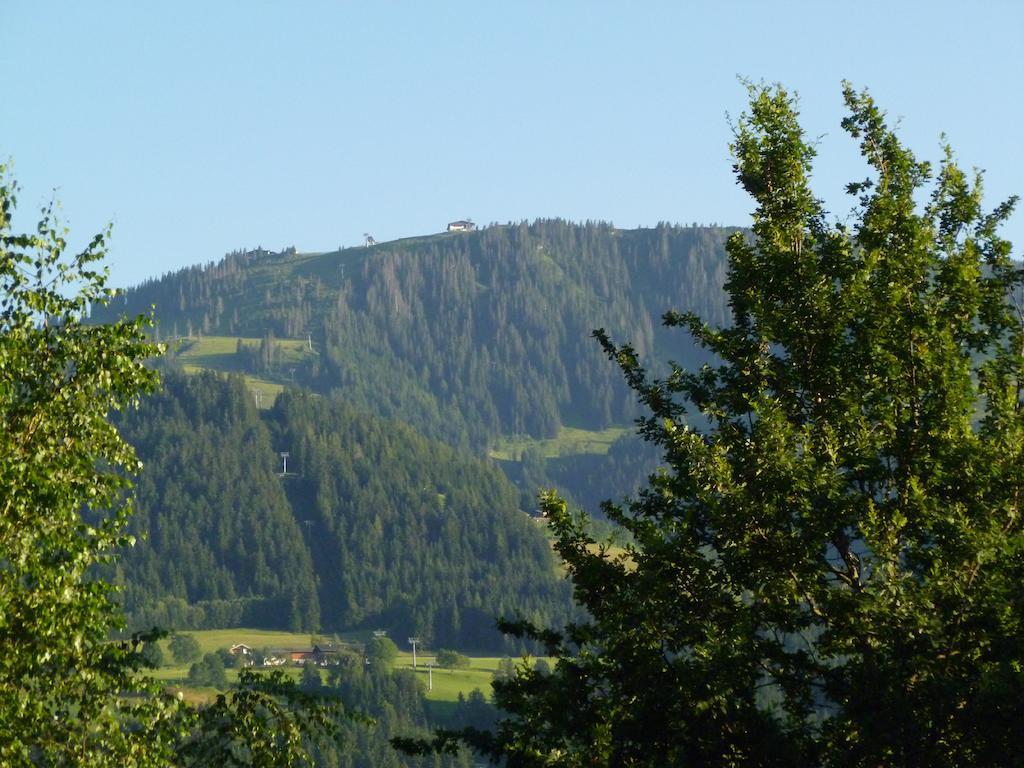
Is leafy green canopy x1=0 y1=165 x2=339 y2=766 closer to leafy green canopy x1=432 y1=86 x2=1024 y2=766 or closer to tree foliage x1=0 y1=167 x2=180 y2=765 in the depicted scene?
tree foliage x1=0 y1=167 x2=180 y2=765

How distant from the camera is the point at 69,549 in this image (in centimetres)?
2319

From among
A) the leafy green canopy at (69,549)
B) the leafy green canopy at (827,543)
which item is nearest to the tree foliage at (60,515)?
the leafy green canopy at (69,549)

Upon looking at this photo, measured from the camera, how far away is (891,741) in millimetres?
23188

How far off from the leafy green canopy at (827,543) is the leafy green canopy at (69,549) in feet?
17.4

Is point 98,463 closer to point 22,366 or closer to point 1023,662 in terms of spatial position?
point 22,366

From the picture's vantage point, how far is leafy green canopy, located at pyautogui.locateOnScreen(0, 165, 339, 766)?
22703mm

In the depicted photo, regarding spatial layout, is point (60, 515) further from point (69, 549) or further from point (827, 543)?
point (827, 543)

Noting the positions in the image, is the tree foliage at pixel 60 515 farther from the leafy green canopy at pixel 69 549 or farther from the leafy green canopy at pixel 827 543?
the leafy green canopy at pixel 827 543

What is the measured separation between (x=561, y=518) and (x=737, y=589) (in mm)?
3288

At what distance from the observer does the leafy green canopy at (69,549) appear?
2270cm

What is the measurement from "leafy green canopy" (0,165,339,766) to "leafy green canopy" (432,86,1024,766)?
17.4 feet

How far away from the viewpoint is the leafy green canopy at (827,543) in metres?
23.6

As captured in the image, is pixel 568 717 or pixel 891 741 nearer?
pixel 891 741

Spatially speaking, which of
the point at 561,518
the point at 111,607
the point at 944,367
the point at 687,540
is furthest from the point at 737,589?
the point at 111,607
